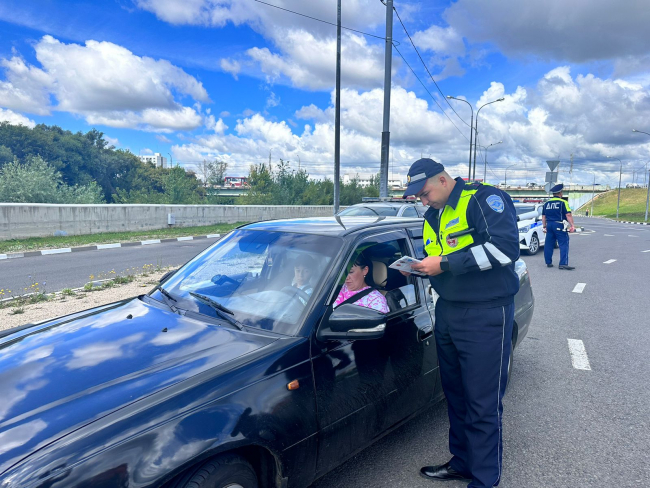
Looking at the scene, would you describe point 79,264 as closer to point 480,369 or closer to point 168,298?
point 168,298

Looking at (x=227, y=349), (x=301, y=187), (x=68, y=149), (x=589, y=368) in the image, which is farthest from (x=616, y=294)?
(x=68, y=149)

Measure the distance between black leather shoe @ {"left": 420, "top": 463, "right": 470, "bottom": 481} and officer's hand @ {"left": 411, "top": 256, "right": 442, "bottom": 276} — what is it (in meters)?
1.26

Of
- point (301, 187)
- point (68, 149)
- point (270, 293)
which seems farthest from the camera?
point (68, 149)

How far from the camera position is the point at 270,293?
2.65 m

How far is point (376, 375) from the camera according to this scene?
2.61 m

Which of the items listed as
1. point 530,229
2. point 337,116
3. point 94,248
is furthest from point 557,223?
point 94,248

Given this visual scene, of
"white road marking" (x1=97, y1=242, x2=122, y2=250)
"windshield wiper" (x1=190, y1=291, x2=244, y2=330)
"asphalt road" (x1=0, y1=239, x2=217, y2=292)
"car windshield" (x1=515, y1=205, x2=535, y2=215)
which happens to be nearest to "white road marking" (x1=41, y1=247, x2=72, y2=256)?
"asphalt road" (x1=0, y1=239, x2=217, y2=292)

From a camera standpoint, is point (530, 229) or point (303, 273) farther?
point (530, 229)

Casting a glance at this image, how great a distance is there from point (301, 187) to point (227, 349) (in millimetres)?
37063

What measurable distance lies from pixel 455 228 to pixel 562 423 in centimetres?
201

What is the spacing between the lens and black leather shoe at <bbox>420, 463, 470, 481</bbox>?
281 centimetres

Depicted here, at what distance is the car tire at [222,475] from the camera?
172cm

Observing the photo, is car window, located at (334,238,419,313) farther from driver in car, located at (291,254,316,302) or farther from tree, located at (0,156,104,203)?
tree, located at (0,156,104,203)

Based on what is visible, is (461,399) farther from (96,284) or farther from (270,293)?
(96,284)
